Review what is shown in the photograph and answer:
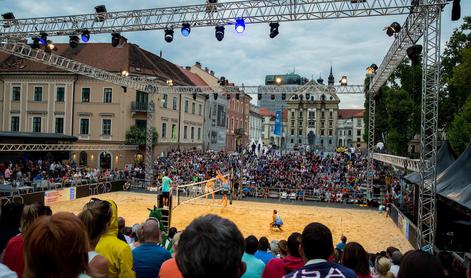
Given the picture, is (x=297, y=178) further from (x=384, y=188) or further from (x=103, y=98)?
(x=103, y=98)

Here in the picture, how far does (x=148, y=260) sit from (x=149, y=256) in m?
0.04

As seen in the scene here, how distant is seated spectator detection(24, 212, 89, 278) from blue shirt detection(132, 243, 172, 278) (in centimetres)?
180

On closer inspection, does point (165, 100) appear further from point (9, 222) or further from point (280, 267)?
point (280, 267)

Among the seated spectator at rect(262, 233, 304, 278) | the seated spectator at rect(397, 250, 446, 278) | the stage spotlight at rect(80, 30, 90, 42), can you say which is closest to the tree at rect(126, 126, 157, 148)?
the stage spotlight at rect(80, 30, 90, 42)

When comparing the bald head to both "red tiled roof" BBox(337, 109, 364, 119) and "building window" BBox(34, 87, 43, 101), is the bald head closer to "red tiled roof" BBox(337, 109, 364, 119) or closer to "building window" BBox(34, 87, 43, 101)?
"building window" BBox(34, 87, 43, 101)

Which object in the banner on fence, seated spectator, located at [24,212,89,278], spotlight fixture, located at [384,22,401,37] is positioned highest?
spotlight fixture, located at [384,22,401,37]

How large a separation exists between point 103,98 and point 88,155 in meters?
5.99

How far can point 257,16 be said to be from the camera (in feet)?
47.9

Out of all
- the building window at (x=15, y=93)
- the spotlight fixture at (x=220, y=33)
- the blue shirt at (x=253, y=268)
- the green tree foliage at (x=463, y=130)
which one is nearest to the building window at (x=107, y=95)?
the building window at (x=15, y=93)

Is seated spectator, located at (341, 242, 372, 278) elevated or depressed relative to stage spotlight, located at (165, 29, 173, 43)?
depressed

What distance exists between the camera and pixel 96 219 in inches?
140

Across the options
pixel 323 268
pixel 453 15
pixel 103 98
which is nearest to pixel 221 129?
pixel 103 98

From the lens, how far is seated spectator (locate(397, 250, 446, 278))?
260 cm

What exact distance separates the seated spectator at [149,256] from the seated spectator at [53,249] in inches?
70.9
